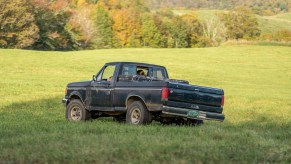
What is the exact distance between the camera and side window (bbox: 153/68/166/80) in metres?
16.5

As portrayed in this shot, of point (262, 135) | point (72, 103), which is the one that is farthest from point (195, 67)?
point (262, 135)

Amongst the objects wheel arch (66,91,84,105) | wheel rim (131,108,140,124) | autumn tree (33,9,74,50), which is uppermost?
autumn tree (33,9,74,50)

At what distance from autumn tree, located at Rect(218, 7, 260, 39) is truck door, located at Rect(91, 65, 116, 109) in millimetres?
108978

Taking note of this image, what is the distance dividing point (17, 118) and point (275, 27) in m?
180

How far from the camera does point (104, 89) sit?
15.7 meters

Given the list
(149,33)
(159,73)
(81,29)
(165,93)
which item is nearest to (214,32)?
Result: (149,33)

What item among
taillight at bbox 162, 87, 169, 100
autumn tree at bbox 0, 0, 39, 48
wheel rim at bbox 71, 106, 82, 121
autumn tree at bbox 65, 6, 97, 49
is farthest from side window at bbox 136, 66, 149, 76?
autumn tree at bbox 65, 6, 97, 49

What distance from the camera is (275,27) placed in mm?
189125

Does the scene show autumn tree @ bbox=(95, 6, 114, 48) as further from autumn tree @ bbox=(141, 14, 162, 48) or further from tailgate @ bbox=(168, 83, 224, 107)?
tailgate @ bbox=(168, 83, 224, 107)

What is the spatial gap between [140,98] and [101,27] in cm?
9940

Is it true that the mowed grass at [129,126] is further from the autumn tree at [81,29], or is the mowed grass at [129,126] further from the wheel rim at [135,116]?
the autumn tree at [81,29]

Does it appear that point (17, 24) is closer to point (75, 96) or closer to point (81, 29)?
point (81, 29)

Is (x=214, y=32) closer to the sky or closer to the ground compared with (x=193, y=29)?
closer to the ground

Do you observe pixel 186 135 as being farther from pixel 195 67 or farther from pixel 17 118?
pixel 195 67
